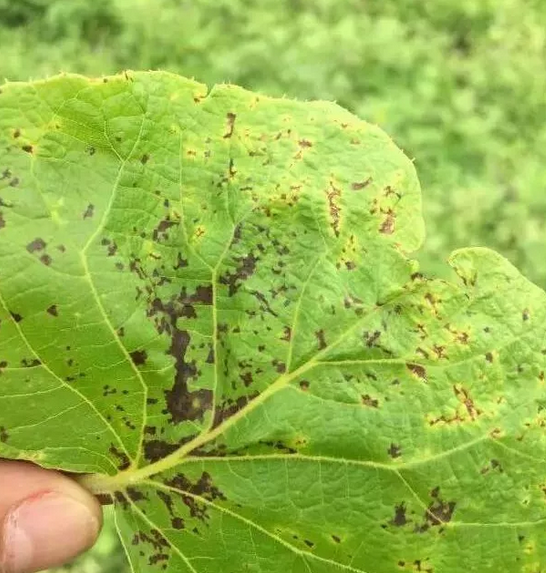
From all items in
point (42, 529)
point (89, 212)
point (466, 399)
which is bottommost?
point (42, 529)

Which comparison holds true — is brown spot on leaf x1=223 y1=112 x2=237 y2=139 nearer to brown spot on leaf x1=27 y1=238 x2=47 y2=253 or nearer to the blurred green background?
brown spot on leaf x1=27 y1=238 x2=47 y2=253

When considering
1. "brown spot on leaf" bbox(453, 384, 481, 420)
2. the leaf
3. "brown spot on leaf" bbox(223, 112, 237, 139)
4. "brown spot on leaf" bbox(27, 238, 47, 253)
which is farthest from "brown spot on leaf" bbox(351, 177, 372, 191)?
"brown spot on leaf" bbox(27, 238, 47, 253)

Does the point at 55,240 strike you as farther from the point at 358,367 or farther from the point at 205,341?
the point at 358,367

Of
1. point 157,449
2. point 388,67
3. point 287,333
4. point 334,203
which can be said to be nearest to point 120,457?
point 157,449

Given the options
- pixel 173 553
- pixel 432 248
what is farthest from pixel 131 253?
pixel 432 248

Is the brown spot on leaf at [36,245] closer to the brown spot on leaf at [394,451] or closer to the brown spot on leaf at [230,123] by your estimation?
the brown spot on leaf at [230,123]

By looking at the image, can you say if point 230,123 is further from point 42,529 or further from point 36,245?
point 42,529

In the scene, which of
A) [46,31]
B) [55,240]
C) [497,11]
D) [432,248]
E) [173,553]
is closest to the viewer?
[55,240]
